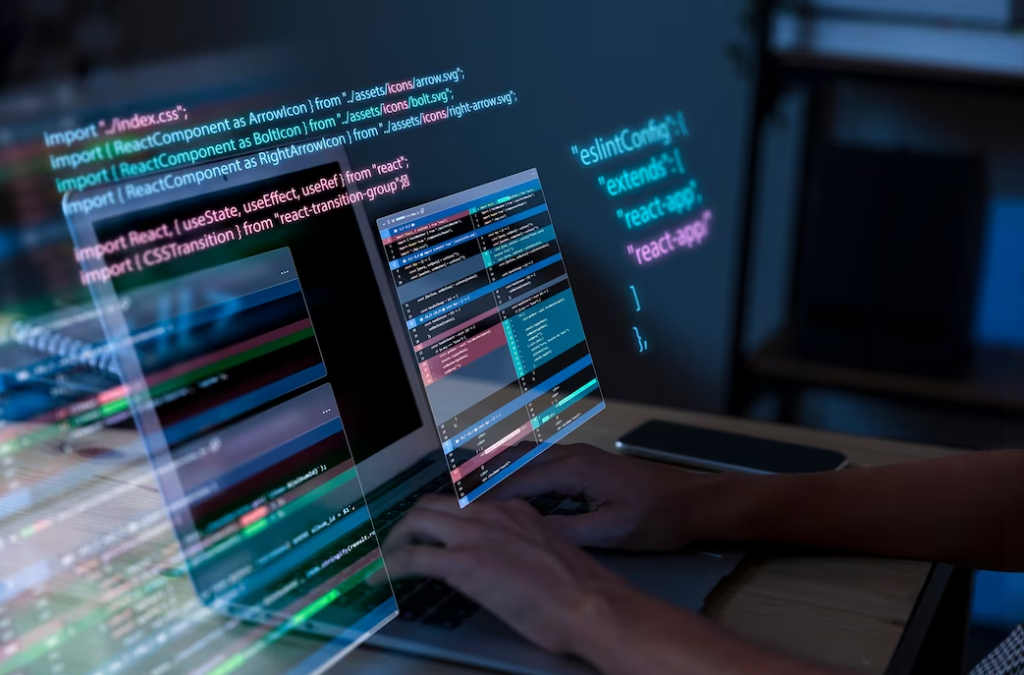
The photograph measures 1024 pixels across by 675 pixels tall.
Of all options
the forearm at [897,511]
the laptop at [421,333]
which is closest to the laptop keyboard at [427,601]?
the laptop at [421,333]

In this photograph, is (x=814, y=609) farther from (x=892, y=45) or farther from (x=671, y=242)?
(x=892, y=45)

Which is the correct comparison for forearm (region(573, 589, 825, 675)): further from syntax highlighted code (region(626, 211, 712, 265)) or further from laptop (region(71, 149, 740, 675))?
syntax highlighted code (region(626, 211, 712, 265))

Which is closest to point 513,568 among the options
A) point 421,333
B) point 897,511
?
point 421,333

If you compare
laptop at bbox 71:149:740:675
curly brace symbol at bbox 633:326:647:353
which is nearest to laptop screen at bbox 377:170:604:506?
laptop at bbox 71:149:740:675

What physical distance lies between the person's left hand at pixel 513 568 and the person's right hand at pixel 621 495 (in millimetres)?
91

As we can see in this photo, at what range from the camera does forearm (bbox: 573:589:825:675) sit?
2.12ft

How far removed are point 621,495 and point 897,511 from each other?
0.84 feet

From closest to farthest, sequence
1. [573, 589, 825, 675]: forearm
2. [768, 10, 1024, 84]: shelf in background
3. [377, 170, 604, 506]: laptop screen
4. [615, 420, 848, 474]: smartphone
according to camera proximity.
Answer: [573, 589, 825, 675]: forearm, [377, 170, 604, 506]: laptop screen, [615, 420, 848, 474]: smartphone, [768, 10, 1024, 84]: shelf in background

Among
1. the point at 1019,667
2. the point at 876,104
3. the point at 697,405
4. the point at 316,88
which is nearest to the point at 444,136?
the point at 316,88

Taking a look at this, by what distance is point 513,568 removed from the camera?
70 cm

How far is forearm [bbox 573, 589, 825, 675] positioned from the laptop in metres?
0.03

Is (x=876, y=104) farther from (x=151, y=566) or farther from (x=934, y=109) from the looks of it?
(x=151, y=566)

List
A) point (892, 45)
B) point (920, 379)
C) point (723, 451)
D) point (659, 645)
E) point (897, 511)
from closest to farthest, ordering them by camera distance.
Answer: point (659, 645) → point (897, 511) → point (723, 451) → point (920, 379) → point (892, 45)

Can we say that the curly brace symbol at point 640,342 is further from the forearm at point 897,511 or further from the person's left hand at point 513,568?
the person's left hand at point 513,568
